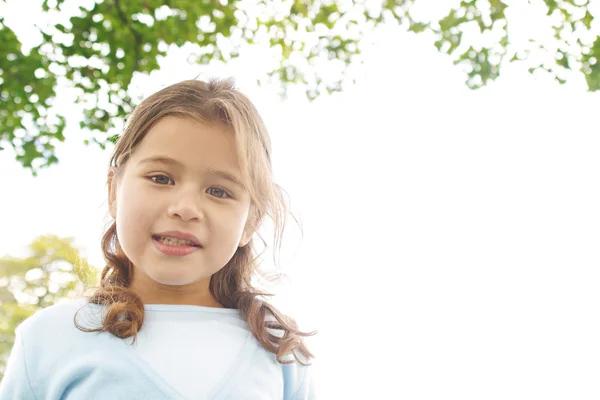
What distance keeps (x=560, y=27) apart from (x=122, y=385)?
7.81 feet

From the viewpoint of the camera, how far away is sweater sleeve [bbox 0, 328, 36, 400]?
913mm

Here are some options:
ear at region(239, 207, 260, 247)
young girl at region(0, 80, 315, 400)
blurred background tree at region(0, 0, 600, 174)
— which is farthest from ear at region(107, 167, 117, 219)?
blurred background tree at region(0, 0, 600, 174)

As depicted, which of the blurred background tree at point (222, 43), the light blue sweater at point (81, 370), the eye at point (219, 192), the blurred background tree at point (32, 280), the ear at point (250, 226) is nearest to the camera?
the light blue sweater at point (81, 370)

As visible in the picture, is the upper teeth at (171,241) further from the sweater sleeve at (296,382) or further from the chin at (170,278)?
the sweater sleeve at (296,382)

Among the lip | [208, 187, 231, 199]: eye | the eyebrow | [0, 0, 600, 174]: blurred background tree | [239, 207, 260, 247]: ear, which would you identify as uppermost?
[0, 0, 600, 174]: blurred background tree

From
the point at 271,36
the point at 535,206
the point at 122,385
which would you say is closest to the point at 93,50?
the point at 271,36

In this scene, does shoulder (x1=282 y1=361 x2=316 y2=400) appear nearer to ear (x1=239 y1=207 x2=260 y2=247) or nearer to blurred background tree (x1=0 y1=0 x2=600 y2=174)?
ear (x1=239 y1=207 x2=260 y2=247)

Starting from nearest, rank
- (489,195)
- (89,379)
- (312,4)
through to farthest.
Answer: (89,379), (312,4), (489,195)

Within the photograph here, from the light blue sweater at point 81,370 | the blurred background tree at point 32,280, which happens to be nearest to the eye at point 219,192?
the light blue sweater at point 81,370

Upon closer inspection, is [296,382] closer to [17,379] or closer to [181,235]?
[181,235]

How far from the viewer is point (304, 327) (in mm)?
1220

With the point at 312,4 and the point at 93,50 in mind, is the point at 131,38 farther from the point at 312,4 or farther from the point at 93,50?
the point at 312,4

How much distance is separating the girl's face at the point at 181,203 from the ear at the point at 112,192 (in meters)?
0.07

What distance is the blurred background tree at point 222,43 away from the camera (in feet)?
7.59
